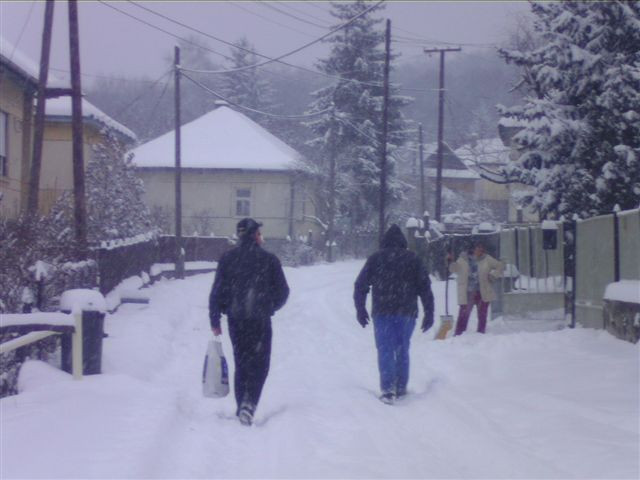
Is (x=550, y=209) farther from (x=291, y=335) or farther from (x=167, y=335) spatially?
(x=167, y=335)

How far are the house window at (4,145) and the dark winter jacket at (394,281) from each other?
625 inches

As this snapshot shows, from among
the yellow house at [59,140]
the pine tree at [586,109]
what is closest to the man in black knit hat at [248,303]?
the pine tree at [586,109]

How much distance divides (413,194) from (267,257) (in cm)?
5446

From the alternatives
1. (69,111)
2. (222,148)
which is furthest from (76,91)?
(222,148)

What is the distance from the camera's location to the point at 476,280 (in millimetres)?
14766

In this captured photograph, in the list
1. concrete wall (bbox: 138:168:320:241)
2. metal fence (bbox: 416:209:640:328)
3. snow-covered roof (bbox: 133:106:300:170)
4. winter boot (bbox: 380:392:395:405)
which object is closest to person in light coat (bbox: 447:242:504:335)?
metal fence (bbox: 416:209:640:328)

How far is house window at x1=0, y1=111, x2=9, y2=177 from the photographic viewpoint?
23.3 m

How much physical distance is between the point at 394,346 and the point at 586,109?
789 cm

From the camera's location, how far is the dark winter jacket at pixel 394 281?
384 inches

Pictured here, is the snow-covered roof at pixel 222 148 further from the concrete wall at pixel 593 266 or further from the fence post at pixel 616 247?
the fence post at pixel 616 247

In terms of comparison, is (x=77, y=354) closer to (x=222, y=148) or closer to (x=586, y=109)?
(x=586, y=109)

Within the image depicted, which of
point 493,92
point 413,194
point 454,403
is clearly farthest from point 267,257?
point 413,194

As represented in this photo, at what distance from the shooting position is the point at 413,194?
205 ft

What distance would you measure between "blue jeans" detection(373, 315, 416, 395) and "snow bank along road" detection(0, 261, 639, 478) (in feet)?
0.94
